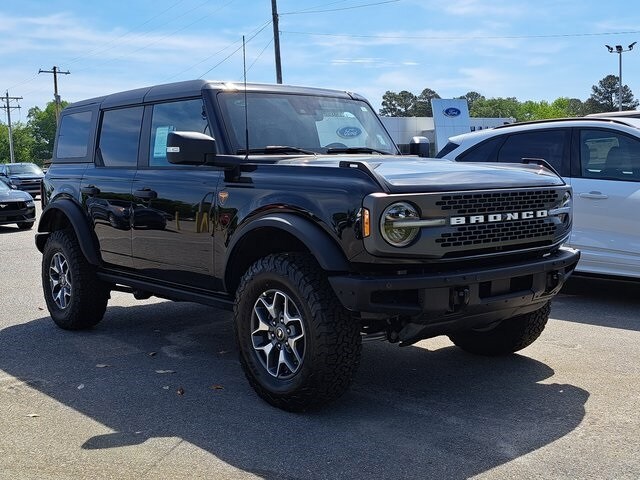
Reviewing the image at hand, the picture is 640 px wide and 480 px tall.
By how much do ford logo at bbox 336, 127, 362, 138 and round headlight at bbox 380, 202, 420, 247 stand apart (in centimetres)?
182

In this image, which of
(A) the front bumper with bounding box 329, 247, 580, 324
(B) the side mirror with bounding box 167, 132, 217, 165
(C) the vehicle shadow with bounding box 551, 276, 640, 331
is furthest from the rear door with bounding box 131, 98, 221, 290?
(C) the vehicle shadow with bounding box 551, 276, 640, 331

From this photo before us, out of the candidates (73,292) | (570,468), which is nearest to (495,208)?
(570,468)

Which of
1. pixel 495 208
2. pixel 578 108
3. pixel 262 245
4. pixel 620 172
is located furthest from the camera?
pixel 578 108

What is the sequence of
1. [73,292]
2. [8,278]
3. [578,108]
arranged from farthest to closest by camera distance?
[578,108]
[8,278]
[73,292]

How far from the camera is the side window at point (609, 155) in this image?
23.6 ft

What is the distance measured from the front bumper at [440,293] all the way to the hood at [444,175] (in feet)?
1.51

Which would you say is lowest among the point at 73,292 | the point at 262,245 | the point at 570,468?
the point at 570,468

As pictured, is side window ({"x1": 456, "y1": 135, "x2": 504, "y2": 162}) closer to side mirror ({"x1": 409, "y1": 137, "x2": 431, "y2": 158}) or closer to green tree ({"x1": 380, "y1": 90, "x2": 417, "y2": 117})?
side mirror ({"x1": 409, "y1": 137, "x2": 431, "y2": 158})

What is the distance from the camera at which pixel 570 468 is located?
3.57 m

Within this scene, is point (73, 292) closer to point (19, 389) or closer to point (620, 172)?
point (19, 389)

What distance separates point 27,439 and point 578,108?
433ft

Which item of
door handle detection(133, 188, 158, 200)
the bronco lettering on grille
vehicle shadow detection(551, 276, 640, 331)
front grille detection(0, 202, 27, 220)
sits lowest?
vehicle shadow detection(551, 276, 640, 331)

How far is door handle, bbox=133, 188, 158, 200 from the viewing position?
17.9 ft

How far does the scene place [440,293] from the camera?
3.93 m
